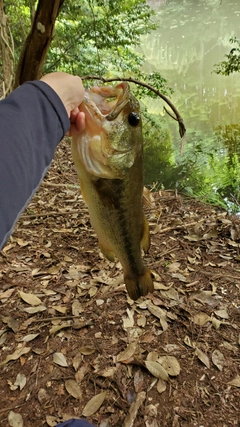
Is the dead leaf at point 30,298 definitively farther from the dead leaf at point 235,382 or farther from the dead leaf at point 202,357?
the dead leaf at point 235,382

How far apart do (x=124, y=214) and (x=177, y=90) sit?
14313 millimetres

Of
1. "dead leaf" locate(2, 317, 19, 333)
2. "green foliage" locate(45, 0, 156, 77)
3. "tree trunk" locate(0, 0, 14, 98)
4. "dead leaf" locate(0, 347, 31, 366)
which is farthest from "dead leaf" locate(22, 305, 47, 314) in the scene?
"green foliage" locate(45, 0, 156, 77)

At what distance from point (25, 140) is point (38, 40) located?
8.97 ft

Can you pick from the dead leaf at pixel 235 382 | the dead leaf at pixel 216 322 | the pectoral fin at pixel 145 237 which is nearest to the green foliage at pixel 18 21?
the pectoral fin at pixel 145 237

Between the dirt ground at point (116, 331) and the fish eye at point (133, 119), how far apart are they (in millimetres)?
505

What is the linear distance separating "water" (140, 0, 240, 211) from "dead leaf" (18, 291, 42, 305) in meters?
6.92

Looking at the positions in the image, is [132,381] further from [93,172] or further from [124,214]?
[93,172]

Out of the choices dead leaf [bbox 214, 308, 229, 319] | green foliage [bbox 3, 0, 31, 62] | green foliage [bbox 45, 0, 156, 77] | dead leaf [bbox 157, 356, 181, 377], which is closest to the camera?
dead leaf [bbox 157, 356, 181, 377]

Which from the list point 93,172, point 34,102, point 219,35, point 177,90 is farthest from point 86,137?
point 219,35

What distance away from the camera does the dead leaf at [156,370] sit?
102 inches

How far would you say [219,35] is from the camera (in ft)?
73.0

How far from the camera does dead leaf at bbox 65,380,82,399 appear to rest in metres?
2.49

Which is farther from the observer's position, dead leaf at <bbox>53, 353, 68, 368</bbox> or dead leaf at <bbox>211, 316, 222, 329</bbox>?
dead leaf at <bbox>211, 316, 222, 329</bbox>

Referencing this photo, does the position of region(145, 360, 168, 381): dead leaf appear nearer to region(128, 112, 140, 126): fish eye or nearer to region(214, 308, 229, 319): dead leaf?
region(214, 308, 229, 319): dead leaf
